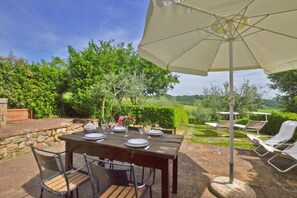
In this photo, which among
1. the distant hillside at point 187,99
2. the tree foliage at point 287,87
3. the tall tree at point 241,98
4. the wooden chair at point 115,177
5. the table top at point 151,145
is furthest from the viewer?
the distant hillside at point 187,99

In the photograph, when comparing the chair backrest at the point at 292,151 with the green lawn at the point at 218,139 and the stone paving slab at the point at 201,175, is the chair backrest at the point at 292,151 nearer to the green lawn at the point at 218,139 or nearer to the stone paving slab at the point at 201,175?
the stone paving slab at the point at 201,175

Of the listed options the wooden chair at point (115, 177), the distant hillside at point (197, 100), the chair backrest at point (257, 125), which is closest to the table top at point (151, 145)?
the wooden chair at point (115, 177)

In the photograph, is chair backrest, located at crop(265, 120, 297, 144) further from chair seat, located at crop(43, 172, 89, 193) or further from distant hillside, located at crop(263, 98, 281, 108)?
distant hillside, located at crop(263, 98, 281, 108)

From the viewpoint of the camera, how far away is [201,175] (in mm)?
3189

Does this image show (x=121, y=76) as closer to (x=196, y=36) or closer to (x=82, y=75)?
(x=82, y=75)

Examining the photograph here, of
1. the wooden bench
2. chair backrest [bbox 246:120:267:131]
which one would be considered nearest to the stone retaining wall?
the wooden bench

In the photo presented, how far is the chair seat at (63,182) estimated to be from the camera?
1.87 meters

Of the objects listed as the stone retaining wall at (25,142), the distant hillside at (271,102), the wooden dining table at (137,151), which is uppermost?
the distant hillside at (271,102)

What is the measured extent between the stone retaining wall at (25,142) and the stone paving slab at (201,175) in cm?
21

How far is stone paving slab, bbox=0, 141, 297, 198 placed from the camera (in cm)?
255

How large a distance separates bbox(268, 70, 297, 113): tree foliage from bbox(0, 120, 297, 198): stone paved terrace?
1111 cm

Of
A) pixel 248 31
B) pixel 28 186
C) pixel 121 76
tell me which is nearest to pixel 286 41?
pixel 248 31

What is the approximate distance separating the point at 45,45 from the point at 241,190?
18.0 metres

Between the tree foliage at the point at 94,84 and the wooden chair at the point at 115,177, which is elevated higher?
the tree foliage at the point at 94,84
